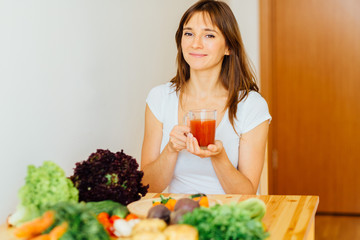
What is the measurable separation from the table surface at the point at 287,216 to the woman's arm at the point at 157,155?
22 cm

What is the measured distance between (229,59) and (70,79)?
0.75 m

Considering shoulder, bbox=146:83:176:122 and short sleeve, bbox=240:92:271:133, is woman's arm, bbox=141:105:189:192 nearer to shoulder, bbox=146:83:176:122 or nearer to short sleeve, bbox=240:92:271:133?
shoulder, bbox=146:83:176:122

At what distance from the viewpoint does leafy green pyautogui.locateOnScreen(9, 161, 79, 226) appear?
112cm

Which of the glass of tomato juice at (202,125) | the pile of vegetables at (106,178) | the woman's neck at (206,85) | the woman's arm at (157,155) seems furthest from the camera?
the woman's neck at (206,85)

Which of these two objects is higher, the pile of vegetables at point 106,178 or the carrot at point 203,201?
the pile of vegetables at point 106,178

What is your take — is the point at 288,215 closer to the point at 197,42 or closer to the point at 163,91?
the point at 197,42

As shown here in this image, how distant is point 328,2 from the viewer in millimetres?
3779

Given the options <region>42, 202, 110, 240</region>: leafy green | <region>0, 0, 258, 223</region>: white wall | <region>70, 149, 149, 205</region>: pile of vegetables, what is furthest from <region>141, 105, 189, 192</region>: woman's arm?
<region>42, 202, 110, 240</region>: leafy green

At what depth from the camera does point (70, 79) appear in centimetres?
165

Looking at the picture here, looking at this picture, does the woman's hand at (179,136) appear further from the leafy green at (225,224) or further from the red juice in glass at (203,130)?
the leafy green at (225,224)

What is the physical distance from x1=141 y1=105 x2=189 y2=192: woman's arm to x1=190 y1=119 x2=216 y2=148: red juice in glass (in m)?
0.06

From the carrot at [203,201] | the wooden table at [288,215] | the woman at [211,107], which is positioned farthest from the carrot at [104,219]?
the woman at [211,107]

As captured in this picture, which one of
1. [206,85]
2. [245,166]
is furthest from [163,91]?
[245,166]

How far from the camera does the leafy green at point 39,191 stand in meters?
1.12
